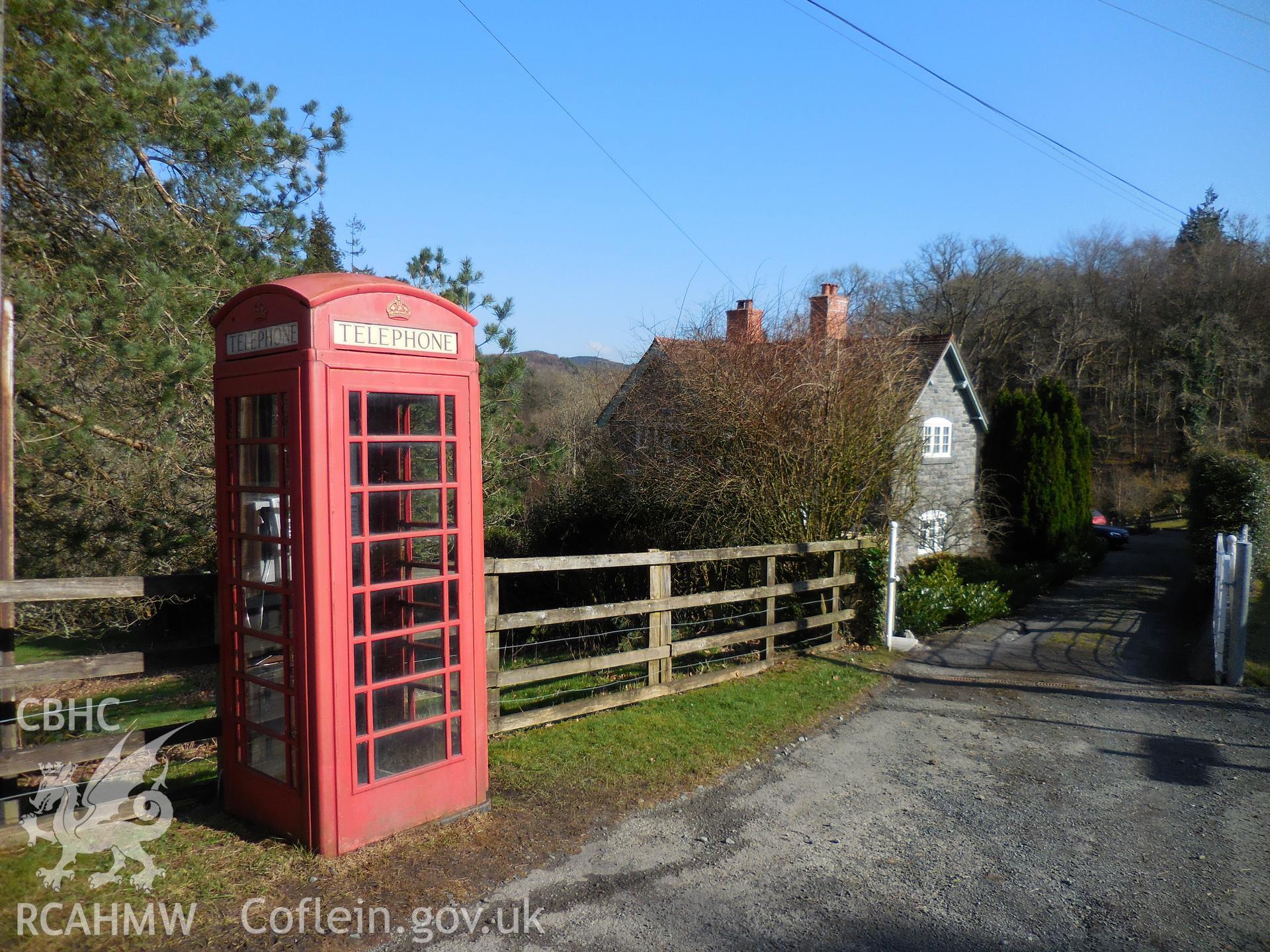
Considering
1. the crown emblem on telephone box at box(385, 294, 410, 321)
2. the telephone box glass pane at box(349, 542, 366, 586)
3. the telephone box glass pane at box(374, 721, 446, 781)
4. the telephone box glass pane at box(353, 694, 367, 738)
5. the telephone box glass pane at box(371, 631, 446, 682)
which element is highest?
the crown emblem on telephone box at box(385, 294, 410, 321)

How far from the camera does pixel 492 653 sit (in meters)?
5.86

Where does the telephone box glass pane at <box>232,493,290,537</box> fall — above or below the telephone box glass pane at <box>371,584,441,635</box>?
above

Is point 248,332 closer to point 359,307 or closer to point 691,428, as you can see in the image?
point 359,307

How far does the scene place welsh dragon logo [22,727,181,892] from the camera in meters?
4.06

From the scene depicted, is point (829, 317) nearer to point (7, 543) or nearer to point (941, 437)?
point (7, 543)

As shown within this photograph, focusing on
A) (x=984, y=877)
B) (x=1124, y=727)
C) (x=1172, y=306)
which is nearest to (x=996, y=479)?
(x=1124, y=727)

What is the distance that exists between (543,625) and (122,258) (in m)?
5.76

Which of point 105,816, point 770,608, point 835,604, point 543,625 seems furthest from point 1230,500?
point 105,816

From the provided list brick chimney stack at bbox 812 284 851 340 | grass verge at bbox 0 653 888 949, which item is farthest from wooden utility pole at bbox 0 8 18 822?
brick chimney stack at bbox 812 284 851 340

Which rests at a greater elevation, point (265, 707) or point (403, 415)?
point (403, 415)

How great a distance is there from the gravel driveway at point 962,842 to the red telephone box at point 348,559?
3.12 feet

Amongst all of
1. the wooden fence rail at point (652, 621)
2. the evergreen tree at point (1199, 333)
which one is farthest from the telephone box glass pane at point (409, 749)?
the evergreen tree at point (1199, 333)

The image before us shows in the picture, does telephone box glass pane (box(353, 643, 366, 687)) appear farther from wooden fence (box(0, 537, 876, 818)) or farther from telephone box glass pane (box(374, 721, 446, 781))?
wooden fence (box(0, 537, 876, 818))

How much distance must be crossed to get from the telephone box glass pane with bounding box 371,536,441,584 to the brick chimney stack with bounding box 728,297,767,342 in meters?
7.59
